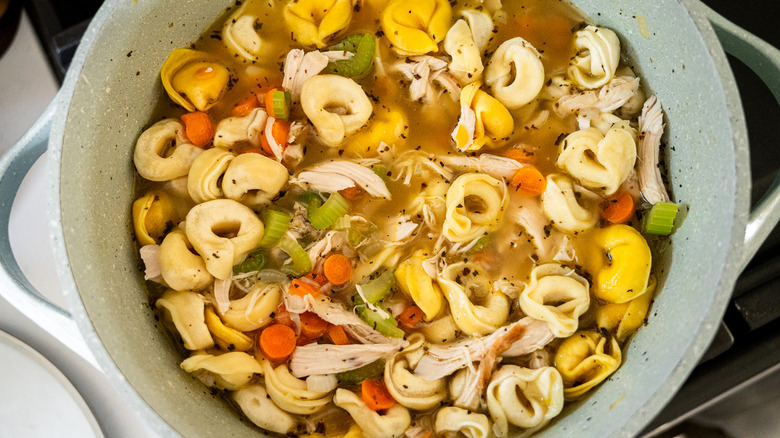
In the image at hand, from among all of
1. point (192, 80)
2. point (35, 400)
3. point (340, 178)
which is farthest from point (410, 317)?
point (35, 400)

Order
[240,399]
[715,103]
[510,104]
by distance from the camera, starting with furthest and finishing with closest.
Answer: [510,104] → [240,399] → [715,103]

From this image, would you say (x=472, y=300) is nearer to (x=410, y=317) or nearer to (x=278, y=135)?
(x=410, y=317)

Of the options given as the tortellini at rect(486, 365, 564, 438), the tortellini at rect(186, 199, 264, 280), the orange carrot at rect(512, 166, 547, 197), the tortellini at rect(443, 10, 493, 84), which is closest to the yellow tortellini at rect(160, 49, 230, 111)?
the tortellini at rect(186, 199, 264, 280)

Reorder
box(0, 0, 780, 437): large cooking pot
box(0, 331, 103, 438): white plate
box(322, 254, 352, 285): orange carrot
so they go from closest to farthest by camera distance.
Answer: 1. box(0, 0, 780, 437): large cooking pot
2. box(322, 254, 352, 285): orange carrot
3. box(0, 331, 103, 438): white plate

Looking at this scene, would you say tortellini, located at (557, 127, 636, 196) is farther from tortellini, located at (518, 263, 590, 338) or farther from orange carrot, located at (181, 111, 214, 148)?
orange carrot, located at (181, 111, 214, 148)

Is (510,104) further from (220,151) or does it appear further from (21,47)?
(21,47)

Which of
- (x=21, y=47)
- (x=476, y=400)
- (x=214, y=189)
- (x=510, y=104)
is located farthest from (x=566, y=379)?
(x=21, y=47)

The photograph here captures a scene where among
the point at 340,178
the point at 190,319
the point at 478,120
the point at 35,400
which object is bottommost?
the point at 35,400
